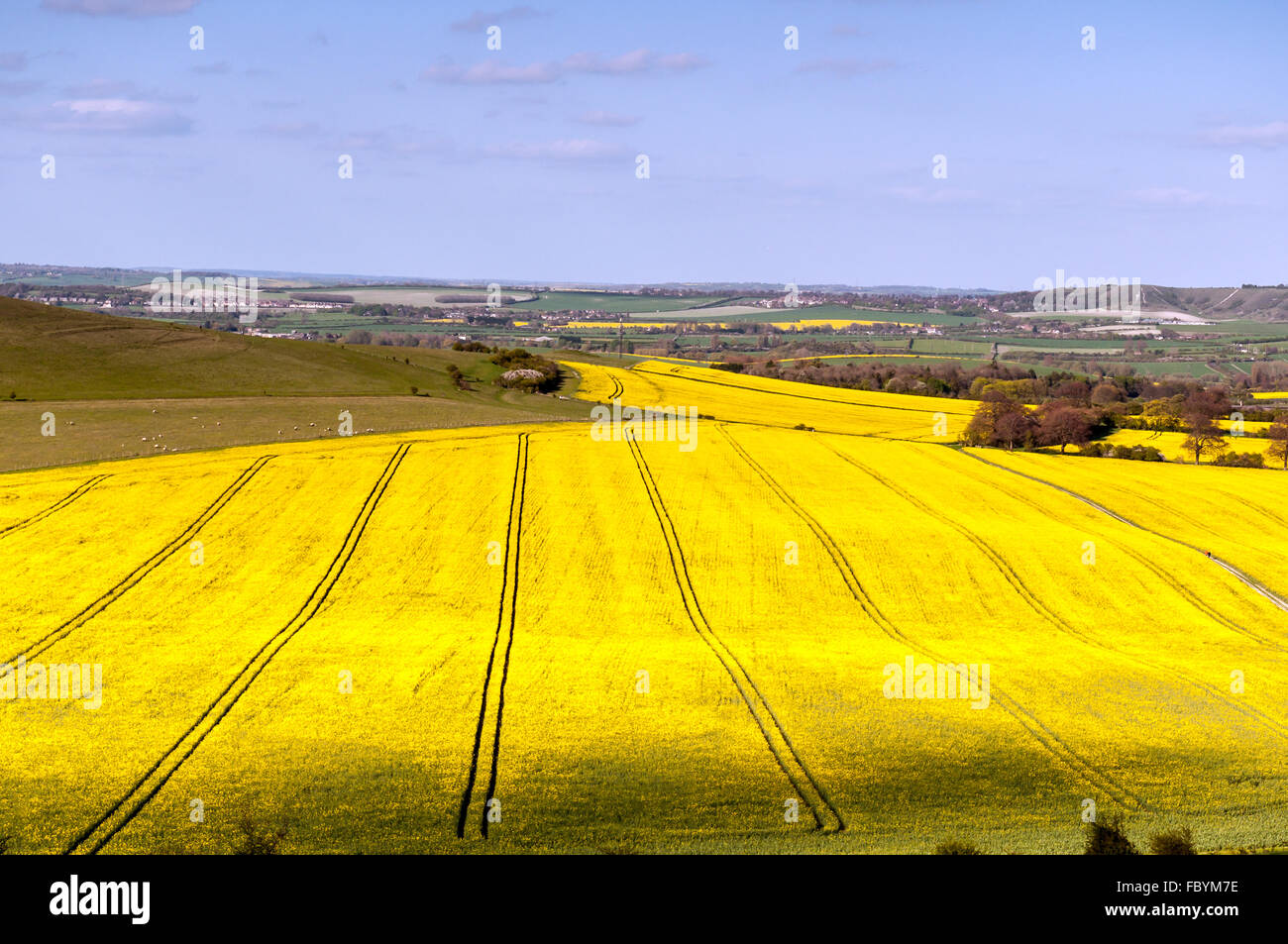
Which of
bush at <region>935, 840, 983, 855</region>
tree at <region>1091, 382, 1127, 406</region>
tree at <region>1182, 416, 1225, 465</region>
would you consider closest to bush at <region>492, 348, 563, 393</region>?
tree at <region>1182, 416, 1225, 465</region>

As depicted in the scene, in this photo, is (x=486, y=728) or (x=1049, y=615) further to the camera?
(x=1049, y=615)

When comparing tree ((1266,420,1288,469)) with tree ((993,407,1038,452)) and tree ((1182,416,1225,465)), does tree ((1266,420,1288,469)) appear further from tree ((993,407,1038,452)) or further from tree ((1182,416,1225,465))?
tree ((993,407,1038,452))

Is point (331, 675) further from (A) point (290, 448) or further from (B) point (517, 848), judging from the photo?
(A) point (290, 448)

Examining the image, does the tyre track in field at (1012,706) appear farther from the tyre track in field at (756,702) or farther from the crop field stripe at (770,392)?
the crop field stripe at (770,392)

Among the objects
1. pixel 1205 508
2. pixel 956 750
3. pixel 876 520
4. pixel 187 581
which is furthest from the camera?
pixel 1205 508

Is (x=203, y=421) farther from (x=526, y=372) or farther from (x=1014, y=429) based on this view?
(x=1014, y=429)

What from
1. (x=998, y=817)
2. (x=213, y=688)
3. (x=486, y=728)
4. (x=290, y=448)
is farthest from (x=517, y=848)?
(x=290, y=448)

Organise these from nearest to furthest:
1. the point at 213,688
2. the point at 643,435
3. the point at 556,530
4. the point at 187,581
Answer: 1. the point at 213,688
2. the point at 187,581
3. the point at 556,530
4. the point at 643,435
